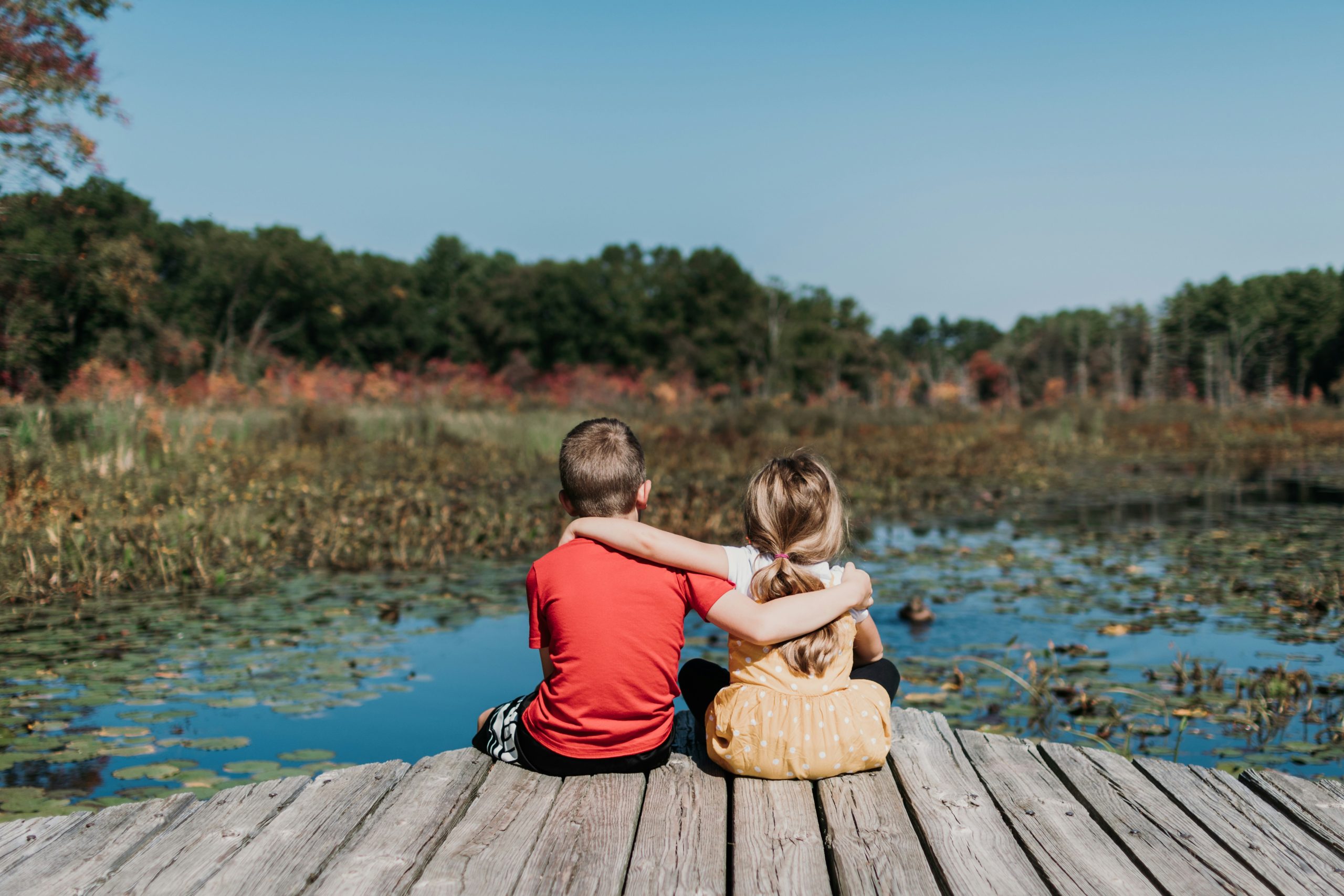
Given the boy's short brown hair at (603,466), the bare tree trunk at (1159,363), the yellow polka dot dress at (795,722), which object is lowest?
the yellow polka dot dress at (795,722)

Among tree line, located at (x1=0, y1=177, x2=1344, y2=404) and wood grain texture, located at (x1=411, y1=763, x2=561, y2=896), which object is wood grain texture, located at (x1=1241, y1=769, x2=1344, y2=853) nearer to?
wood grain texture, located at (x1=411, y1=763, x2=561, y2=896)

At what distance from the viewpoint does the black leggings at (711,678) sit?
2.75m

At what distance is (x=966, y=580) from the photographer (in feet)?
23.5

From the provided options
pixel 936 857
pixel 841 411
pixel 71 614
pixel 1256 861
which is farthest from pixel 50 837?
pixel 841 411

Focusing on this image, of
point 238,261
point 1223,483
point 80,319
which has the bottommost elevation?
point 1223,483

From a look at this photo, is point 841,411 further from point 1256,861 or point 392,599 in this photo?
point 1256,861

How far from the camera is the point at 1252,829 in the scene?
223 centimetres

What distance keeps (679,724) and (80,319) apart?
1327 inches

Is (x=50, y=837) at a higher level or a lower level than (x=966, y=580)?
higher

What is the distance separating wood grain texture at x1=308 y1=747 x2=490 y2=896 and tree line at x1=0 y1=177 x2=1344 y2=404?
1239 inches

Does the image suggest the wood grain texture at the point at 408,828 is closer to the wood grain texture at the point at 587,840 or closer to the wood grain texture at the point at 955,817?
the wood grain texture at the point at 587,840

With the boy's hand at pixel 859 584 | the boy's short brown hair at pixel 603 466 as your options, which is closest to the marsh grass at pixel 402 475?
the boy's hand at pixel 859 584

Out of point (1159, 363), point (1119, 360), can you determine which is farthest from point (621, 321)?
point (1159, 363)

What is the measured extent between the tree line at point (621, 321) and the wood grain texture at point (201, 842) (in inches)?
1251
